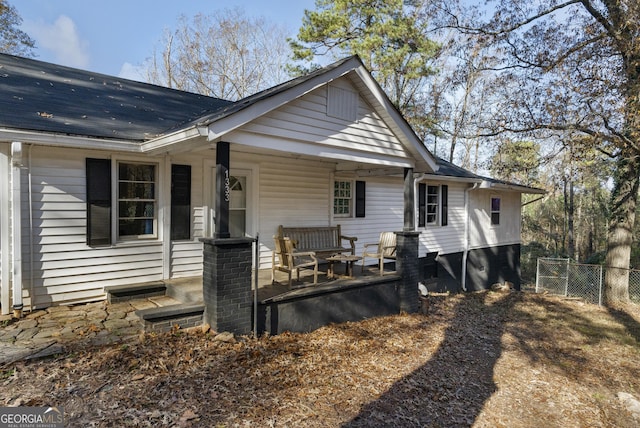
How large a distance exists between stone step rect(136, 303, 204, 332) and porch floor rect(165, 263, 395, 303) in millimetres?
356

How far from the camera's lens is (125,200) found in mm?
5867

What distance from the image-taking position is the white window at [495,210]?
1437cm

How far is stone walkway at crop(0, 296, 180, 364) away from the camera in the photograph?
3936mm

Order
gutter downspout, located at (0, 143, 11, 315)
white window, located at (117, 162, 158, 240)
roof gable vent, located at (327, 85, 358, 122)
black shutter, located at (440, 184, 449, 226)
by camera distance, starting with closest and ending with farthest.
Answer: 1. gutter downspout, located at (0, 143, 11, 315)
2. white window, located at (117, 162, 158, 240)
3. roof gable vent, located at (327, 85, 358, 122)
4. black shutter, located at (440, 184, 449, 226)

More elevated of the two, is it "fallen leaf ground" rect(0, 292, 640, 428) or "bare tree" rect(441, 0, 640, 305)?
"bare tree" rect(441, 0, 640, 305)

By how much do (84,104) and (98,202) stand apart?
5.94 feet

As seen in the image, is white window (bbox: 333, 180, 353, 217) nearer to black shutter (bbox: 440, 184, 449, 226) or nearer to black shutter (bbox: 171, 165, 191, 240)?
black shutter (bbox: 171, 165, 191, 240)

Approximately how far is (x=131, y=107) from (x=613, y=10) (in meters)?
11.8

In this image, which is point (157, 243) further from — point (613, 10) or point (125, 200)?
point (613, 10)

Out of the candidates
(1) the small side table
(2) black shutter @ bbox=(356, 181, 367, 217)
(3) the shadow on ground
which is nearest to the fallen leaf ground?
(3) the shadow on ground

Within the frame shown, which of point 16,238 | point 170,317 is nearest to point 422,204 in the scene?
point 170,317

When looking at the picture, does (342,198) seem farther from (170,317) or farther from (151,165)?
(170,317)

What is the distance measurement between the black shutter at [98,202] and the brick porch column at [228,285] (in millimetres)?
1911

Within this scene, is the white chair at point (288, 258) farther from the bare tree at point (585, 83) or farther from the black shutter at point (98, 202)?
the bare tree at point (585, 83)
